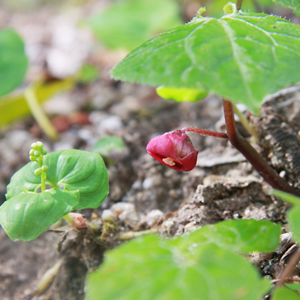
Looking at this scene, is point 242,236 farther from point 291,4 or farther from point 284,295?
point 291,4

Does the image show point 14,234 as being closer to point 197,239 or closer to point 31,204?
point 31,204

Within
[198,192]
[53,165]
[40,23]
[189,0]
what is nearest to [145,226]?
[198,192]

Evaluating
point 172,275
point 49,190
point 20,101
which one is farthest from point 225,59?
point 20,101

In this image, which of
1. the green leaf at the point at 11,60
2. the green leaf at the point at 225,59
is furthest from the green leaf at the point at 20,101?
the green leaf at the point at 225,59

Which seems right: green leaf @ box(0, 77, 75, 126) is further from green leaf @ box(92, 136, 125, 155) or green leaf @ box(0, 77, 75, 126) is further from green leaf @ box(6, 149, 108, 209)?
green leaf @ box(6, 149, 108, 209)

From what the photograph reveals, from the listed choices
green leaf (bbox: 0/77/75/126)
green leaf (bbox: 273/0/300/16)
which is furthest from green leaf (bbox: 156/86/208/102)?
green leaf (bbox: 0/77/75/126)
